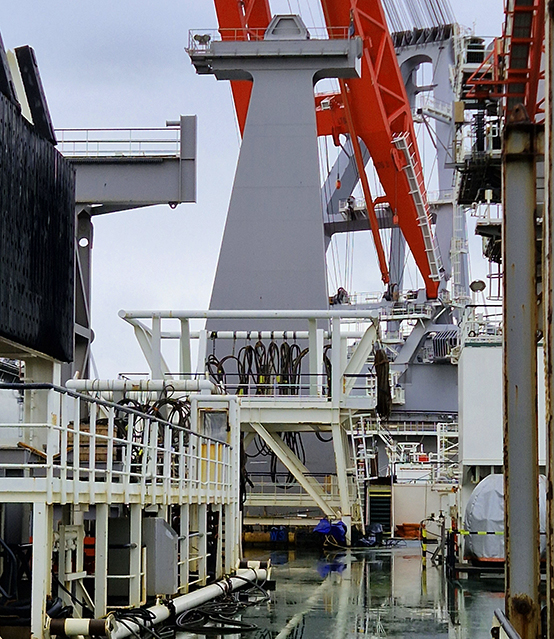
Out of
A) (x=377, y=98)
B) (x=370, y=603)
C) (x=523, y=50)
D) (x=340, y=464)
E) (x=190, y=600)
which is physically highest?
(x=377, y=98)

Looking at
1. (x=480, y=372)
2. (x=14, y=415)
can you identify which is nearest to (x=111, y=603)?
(x=14, y=415)

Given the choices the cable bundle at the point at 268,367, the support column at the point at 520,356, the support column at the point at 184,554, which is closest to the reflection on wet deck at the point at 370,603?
the support column at the point at 184,554

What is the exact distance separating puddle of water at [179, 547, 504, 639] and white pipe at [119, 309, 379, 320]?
6091 millimetres

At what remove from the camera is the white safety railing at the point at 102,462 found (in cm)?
991

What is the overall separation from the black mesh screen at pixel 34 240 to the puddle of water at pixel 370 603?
17.0ft

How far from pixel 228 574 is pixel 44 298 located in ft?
18.1

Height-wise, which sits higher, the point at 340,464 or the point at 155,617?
the point at 340,464

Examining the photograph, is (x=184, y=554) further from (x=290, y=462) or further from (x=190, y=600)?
(x=290, y=462)

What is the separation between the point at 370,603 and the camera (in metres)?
16.3

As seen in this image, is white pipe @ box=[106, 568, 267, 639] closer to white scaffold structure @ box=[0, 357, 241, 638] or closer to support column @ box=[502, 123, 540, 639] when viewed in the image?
white scaffold structure @ box=[0, 357, 241, 638]

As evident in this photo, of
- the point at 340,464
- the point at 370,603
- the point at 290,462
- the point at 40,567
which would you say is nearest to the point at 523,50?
the point at 40,567

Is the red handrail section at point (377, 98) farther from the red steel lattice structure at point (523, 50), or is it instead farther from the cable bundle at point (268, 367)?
the red steel lattice structure at point (523, 50)

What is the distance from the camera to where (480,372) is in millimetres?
22438

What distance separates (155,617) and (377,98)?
1084 inches
